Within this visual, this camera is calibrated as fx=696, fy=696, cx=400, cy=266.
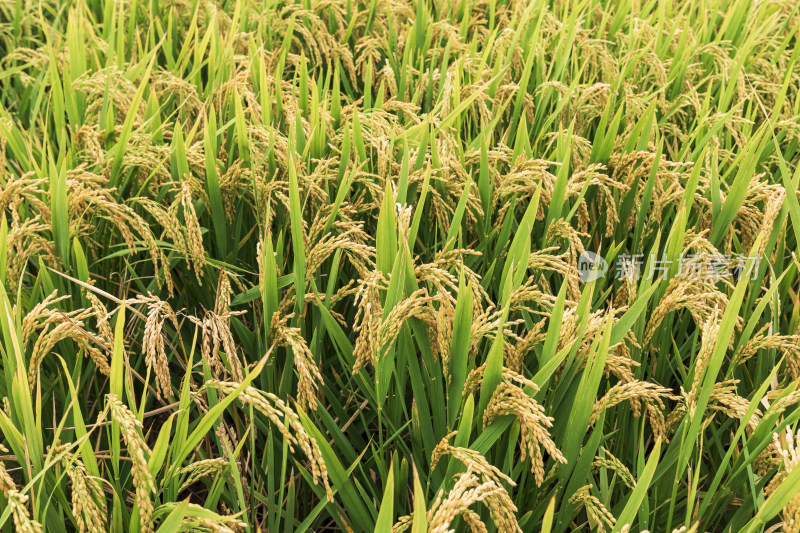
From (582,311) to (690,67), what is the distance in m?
1.78

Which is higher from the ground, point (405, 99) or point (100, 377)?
point (405, 99)

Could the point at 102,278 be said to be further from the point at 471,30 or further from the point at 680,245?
the point at 471,30

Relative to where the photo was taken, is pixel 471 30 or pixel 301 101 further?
pixel 471 30

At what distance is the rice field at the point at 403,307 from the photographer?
1218 millimetres

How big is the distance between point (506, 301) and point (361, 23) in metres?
2.23

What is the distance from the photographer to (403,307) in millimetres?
1201

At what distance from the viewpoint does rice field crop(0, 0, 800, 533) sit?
1.22 meters

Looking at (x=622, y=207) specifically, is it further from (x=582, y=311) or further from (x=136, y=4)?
(x=136, y=4)

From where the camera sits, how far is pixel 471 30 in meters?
3.33

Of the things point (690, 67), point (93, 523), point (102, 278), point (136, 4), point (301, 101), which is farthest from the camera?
point (136, 4)

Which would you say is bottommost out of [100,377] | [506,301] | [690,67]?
[100,377]

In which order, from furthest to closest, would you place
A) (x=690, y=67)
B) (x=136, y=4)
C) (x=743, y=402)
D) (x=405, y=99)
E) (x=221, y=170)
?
(x=136, y=4)
(x=690, y=67)
(x=405, y=99)
(x=221, y=170)
(x=743, y=402)

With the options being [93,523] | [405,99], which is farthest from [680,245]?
[93,523]

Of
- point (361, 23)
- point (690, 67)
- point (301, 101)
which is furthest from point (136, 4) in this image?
point (690, 67)
